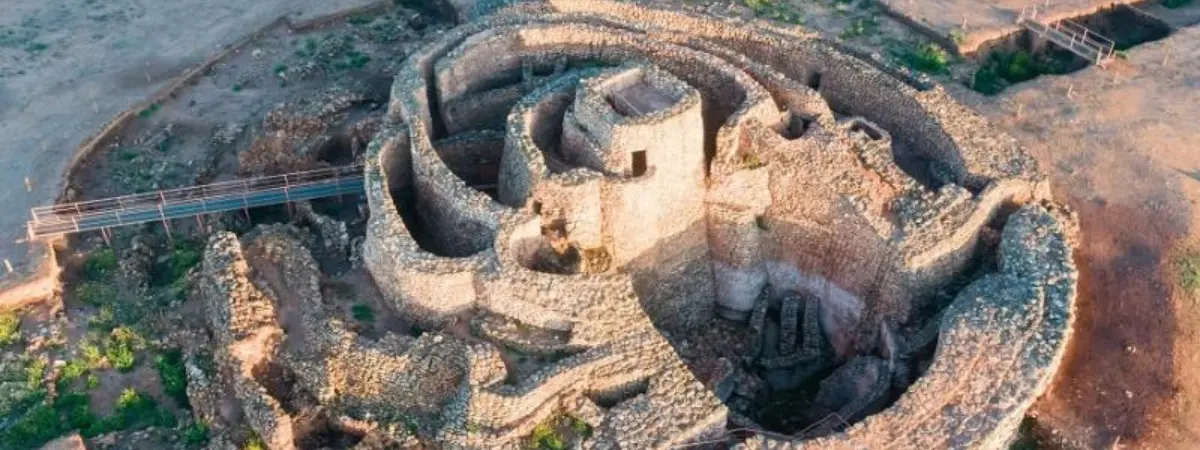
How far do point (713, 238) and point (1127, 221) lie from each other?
12051 millimetres

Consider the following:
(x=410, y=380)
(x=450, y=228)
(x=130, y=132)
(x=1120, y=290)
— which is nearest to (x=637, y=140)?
(x=450, y=228)

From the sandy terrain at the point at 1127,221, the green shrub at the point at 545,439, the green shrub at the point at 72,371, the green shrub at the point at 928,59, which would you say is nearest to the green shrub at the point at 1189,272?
the sandy terrain at the point at 1127,221

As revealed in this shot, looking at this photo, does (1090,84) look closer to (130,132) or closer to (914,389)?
(914,389)

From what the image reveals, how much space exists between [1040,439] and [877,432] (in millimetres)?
5413

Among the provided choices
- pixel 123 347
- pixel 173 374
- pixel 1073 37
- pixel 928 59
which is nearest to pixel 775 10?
pixel 928 59

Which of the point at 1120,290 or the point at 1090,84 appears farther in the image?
the point at 1090,84

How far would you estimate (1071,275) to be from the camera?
26672 millimetres

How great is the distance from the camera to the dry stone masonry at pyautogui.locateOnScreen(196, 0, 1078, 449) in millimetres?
24953

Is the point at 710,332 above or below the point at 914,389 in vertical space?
below

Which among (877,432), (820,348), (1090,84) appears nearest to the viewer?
(877,432)

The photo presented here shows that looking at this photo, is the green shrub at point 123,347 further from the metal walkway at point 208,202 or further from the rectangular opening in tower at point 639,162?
the rectangular opening in tower at point 639,162

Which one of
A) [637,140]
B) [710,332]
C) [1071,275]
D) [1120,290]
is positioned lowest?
[710,332]

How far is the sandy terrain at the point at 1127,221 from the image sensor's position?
2705 centimetres

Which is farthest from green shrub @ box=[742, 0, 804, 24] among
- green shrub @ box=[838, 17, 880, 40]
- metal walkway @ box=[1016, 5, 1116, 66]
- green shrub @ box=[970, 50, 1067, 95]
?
metal walkway @ box=[1016, 5, 1116, 66]
